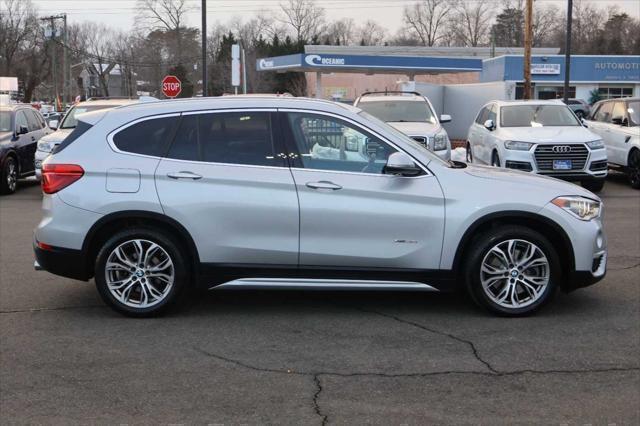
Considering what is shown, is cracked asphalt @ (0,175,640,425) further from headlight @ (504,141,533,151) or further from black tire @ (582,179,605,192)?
black tire @ (582,179,605,192)

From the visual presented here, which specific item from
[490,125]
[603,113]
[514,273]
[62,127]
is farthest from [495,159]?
[62,127]

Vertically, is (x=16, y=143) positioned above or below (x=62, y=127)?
below

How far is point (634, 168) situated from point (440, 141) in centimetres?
452

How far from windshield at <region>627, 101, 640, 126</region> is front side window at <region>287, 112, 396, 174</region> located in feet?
35.6

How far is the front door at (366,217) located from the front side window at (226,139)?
33 cm

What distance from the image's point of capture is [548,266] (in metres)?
5.53

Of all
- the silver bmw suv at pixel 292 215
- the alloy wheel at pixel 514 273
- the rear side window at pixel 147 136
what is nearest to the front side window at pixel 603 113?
the silver bmw suv at pixel 292 215

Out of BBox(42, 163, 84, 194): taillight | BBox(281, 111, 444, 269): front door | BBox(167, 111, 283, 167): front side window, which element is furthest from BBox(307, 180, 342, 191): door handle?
BBox(42, 163, 84, 194): taillight

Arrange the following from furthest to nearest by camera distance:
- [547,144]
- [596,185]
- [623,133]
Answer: [623,133], [596,185], [547,144]

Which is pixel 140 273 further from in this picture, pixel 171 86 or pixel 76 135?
pixel 171 86

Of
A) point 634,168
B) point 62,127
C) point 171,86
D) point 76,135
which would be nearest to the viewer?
point 76,135

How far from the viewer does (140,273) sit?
5.55 metres

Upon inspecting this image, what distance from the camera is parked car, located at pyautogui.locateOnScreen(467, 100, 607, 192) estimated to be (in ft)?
Result: 40.8

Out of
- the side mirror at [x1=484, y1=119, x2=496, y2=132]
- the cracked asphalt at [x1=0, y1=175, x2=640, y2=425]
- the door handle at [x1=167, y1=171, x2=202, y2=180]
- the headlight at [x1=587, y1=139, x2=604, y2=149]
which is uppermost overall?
the side mirror at [x1=484, y1=119, x2=496, y2=132]
